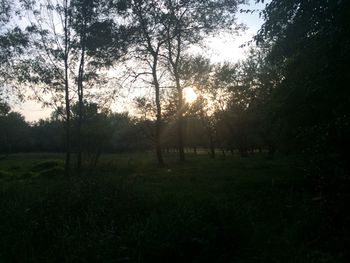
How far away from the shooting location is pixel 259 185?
64.1 feet

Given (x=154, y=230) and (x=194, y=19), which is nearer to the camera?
(x=154, y=230)

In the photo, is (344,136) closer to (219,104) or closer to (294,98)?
(294,98)

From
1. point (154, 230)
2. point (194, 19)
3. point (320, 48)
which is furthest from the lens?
point (194, 19)

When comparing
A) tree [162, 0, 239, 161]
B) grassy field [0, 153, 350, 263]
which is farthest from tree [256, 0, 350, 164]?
tree [162, 0, 239, 161]

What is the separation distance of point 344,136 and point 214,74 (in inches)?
1624

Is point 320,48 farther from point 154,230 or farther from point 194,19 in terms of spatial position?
point 194,19

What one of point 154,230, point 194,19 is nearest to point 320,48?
point 154,230

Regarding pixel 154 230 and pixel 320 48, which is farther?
pixel 320 48

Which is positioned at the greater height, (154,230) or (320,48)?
(320,48)

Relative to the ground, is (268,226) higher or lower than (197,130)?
lower

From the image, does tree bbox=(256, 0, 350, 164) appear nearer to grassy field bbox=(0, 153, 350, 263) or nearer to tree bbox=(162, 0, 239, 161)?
grassy field bbox=(0, 153, 350, 263)

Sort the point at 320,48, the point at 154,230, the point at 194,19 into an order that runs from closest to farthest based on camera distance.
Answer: the point at 154,230 → the point at 320,48 → the point at 194,19

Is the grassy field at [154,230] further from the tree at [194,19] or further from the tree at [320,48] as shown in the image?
the tree at [194,19]

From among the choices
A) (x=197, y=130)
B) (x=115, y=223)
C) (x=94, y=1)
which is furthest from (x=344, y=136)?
(x=197, y=130)
